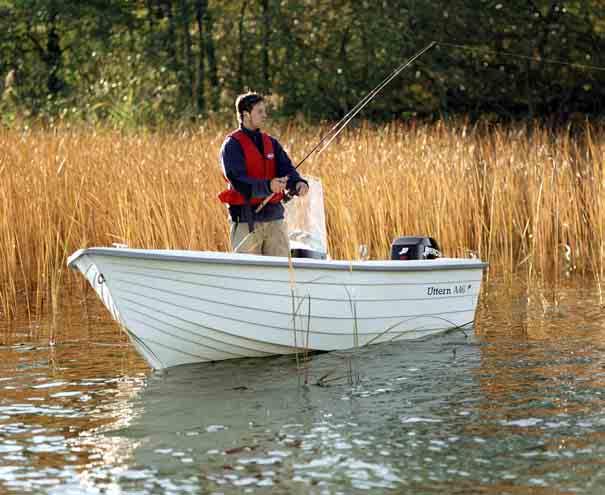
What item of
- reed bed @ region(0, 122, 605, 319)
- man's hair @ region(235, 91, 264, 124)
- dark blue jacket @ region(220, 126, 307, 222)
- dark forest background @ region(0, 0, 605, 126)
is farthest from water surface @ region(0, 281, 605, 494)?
dark forest background @ region(0, 0, 605, 126)

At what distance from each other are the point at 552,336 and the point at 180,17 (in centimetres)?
1982

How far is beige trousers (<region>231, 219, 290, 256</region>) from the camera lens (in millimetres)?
8391

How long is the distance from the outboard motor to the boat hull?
9.5 inches

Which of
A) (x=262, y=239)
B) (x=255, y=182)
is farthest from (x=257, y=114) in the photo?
(x=262, y=239)

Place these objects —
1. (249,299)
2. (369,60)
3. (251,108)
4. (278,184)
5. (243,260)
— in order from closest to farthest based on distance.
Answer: (243,260)
(249,299)
(278,184)
(251,108)
(369,60)

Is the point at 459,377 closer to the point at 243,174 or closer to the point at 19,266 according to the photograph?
the point at 243,174

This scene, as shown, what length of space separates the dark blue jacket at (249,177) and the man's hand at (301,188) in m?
0.03

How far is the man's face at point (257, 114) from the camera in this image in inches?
325

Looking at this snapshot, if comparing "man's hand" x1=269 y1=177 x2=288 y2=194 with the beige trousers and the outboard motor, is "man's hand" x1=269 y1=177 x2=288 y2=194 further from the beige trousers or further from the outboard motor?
the outboard motor

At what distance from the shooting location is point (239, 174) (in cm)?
820

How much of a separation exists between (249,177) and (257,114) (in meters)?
0.39

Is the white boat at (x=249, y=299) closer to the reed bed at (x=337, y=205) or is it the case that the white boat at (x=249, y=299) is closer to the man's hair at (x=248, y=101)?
the man's hair at (x=248, y=101)

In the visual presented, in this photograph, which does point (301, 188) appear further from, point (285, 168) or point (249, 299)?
point (249, 299)

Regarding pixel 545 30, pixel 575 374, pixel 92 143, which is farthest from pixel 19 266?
pixel 545 30
